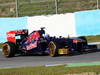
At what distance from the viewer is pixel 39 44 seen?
17.4m

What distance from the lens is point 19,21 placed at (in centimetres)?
2450

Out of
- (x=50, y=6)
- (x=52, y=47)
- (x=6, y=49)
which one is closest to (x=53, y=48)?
(x=52, y=47)

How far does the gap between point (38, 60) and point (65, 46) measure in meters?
1.33

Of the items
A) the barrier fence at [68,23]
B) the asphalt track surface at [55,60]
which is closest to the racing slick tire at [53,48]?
the asphalt track surface at [55,60]

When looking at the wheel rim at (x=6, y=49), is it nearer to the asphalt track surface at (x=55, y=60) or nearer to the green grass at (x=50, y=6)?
the asphalt track surface at (x=55, y=60)

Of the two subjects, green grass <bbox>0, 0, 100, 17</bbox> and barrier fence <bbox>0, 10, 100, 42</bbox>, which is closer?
barrier fence <bbox>0, 10, 100, 42</bbox>

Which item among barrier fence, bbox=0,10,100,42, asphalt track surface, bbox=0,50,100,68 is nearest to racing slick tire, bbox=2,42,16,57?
asphalt track surface, bbox=0,50,100,68

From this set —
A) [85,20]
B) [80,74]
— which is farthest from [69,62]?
[85,20]

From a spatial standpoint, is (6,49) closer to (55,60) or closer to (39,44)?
(39,44)

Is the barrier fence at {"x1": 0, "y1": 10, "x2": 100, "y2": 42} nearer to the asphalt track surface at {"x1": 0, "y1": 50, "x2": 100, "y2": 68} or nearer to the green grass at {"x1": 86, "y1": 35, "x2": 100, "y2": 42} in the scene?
the green grass at {"x1": 86, "y1": 35, "x2": 100, "y2": 42}

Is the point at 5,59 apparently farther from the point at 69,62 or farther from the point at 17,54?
the point at 69,62

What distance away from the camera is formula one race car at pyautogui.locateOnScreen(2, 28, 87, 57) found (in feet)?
54.5

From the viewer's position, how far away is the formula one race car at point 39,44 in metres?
16.6

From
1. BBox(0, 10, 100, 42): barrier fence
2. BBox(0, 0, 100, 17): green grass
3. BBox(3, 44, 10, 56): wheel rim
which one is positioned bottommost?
BBox(3, 44, 10, 56): wheel rim
